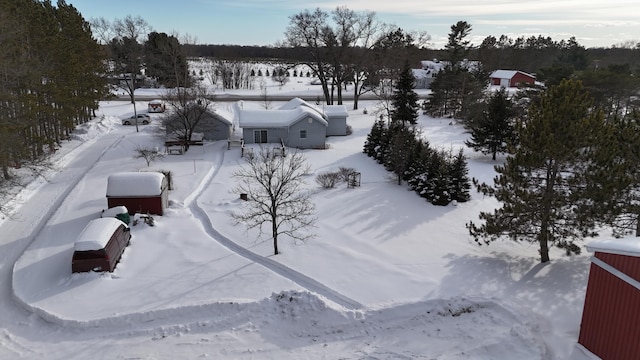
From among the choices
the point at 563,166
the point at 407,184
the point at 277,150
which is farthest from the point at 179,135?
the point at 563,166

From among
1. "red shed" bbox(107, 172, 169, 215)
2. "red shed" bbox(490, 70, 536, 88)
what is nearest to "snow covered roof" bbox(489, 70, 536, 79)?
"red shed" bbox(490, 70, 536, 88)

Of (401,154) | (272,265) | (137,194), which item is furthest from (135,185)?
(401,154)

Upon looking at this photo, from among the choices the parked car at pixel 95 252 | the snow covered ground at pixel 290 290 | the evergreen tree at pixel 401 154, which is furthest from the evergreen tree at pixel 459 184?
the parked car at pixel 95 252

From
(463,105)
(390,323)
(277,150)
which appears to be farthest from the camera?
(463,105)

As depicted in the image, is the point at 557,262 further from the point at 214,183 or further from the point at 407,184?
the point at 214,183

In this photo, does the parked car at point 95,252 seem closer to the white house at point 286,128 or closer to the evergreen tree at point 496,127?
the white house at point 286,128

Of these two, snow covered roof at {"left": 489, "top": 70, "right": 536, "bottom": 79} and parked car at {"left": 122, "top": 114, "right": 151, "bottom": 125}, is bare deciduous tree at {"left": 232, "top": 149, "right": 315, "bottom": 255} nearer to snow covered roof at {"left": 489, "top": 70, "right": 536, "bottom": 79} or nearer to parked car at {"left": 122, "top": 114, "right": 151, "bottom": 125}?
parked car at {"left": 122, "top": 114, "right": 151, "bottom": 125}
